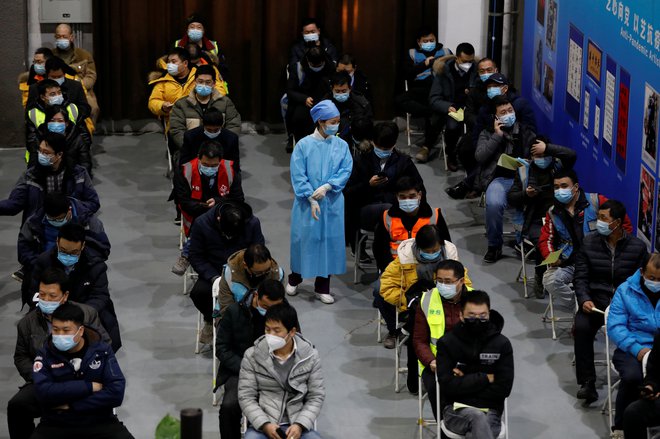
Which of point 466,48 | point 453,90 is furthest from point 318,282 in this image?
point 466,48

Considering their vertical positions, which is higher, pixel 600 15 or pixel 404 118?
pixel 600 15

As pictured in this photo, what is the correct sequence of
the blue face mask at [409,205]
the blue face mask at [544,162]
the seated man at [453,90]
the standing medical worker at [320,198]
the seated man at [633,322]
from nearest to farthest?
1. the seated man at [633,322]
2. the blue face mask at [409,205]
3. the standing medical worker at [320,198]
4. the blue face mask at [544,162]
5. the seated man at [453,90]

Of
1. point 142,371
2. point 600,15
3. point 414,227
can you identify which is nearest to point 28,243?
point 142,371

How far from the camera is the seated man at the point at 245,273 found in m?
9.34

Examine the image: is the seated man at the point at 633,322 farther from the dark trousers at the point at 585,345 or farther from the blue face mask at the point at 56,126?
the blue face mask at the point at 56,126

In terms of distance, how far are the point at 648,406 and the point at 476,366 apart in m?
1.08

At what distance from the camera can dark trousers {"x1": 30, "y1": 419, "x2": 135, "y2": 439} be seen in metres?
8.47

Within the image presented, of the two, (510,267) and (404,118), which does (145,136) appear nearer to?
(404,118)

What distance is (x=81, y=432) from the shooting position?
8508mm

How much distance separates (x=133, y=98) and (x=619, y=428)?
8.06 m

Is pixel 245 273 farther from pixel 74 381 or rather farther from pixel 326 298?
pixel 326 298

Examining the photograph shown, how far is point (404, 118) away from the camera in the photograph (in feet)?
52.1

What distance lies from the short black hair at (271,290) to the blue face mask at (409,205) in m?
1.92

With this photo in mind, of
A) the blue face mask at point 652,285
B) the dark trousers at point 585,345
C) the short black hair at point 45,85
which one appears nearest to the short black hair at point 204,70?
the short black hair at point 45,85
